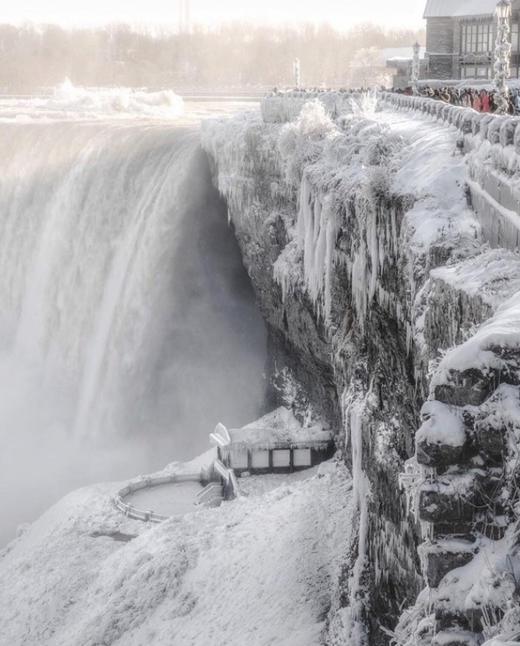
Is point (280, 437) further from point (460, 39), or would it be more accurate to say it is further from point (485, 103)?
point (460, 39)

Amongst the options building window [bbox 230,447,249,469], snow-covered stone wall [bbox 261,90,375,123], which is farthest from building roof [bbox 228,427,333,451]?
snow-covered stone wall [bbox 261,90,375,123]

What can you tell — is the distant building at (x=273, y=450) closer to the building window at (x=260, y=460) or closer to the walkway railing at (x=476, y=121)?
the building window at (x=260, y=460)

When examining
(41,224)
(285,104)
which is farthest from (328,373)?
(41,224)

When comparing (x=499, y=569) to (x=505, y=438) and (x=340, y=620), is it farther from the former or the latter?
(x=340, y=620)

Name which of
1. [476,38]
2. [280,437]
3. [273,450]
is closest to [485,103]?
[280,437]

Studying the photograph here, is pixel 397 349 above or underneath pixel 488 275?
underneath

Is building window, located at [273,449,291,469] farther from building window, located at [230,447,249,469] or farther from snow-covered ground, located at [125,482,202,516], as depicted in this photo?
snow-covered ground, located at [125,482,202,516]
